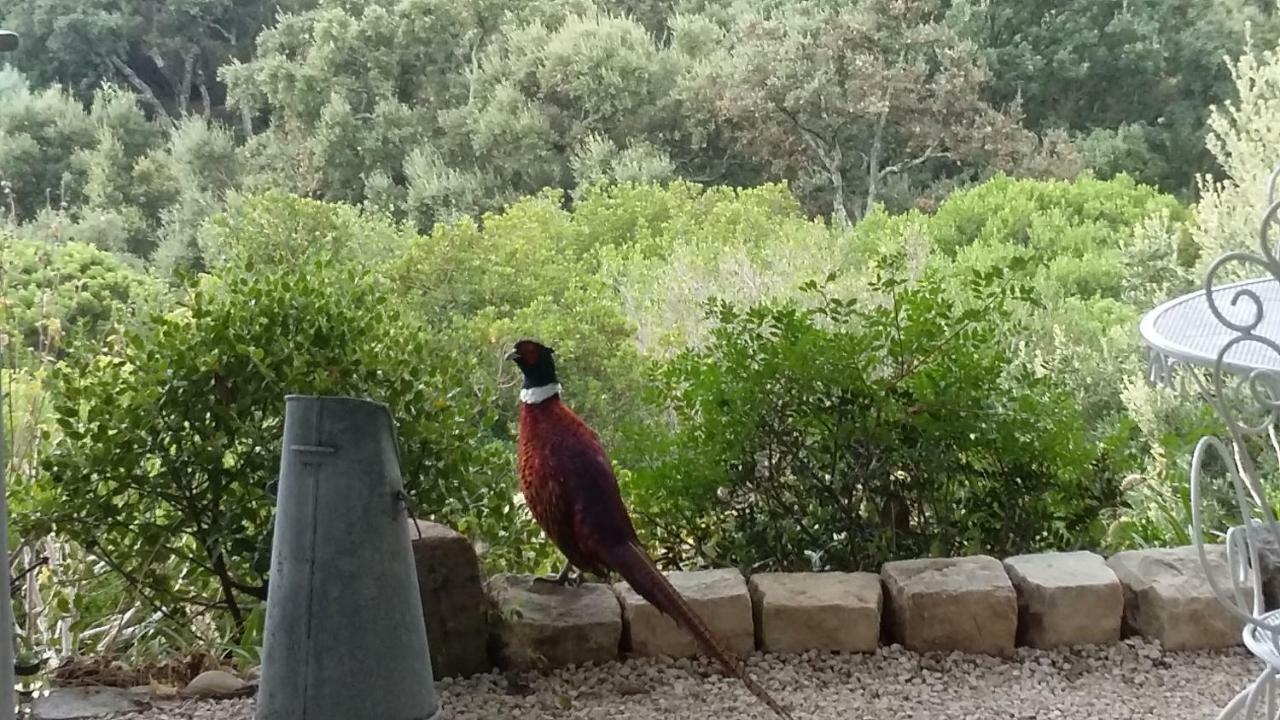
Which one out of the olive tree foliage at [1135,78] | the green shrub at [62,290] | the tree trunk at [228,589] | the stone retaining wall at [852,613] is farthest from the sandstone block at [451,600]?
the olive tree foliage at [1135,78]

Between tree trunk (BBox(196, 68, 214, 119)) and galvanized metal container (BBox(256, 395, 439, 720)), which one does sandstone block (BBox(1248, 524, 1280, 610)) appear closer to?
galvanized metal container (BBox(256, 395, 439, 720))

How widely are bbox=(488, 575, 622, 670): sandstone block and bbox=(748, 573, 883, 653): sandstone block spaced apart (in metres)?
0.27

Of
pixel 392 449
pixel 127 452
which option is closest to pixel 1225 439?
pixel 392 449

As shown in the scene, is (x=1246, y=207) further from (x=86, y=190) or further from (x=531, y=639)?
(x=86, y=190)

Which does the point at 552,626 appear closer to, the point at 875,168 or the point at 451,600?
the point at 451,600

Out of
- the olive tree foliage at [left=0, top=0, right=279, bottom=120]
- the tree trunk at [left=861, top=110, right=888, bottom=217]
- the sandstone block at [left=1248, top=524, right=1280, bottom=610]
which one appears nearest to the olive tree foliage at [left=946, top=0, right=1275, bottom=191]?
the tree trunk at [left=861, top=110, right=888, bottom=217]

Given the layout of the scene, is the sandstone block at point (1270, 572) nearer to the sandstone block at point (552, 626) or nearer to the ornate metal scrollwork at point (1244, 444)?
the ornate metal scrollwork at point (1244, 444)

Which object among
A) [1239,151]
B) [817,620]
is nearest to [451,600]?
[817,620]

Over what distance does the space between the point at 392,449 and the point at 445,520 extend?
52 cm

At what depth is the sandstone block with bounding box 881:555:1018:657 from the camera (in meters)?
2.12

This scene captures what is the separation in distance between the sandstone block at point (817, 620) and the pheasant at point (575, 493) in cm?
11

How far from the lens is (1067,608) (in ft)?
7.04

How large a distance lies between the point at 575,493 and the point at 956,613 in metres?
0.73

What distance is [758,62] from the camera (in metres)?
2.89
